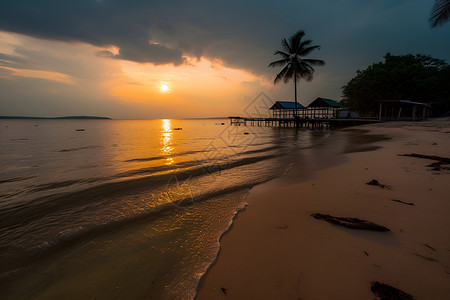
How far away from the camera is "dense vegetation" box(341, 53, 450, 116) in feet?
92.2

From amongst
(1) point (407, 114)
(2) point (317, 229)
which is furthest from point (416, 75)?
(2) point (317, 229)

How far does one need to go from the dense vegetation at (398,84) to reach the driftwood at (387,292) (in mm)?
33902

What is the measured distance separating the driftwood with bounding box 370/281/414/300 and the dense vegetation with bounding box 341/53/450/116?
33.9m

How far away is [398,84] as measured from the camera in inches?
1121

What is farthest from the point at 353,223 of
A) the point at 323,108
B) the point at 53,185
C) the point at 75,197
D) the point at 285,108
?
the point at 285,108

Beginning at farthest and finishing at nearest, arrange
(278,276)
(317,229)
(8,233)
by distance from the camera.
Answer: (8,233), (317,229), (278,276)

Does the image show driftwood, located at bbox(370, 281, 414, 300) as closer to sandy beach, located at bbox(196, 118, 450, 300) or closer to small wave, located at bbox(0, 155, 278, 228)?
sandy beach, located at bbox(196, 118, 450, 300)

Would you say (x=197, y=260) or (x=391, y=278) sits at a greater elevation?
(x=391, y=278)

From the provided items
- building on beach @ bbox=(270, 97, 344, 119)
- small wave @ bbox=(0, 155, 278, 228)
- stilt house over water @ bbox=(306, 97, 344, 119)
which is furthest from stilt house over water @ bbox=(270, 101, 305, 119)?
small wave @ bbox=(0, 155, 278, 228)

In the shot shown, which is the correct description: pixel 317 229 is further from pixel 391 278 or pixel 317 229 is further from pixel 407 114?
pixel 407 114

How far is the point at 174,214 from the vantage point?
3.73 metres

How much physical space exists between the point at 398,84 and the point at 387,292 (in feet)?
126

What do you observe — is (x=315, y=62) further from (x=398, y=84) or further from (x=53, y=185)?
(x=53, y=185)

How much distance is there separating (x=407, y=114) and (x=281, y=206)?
41.5 meters
